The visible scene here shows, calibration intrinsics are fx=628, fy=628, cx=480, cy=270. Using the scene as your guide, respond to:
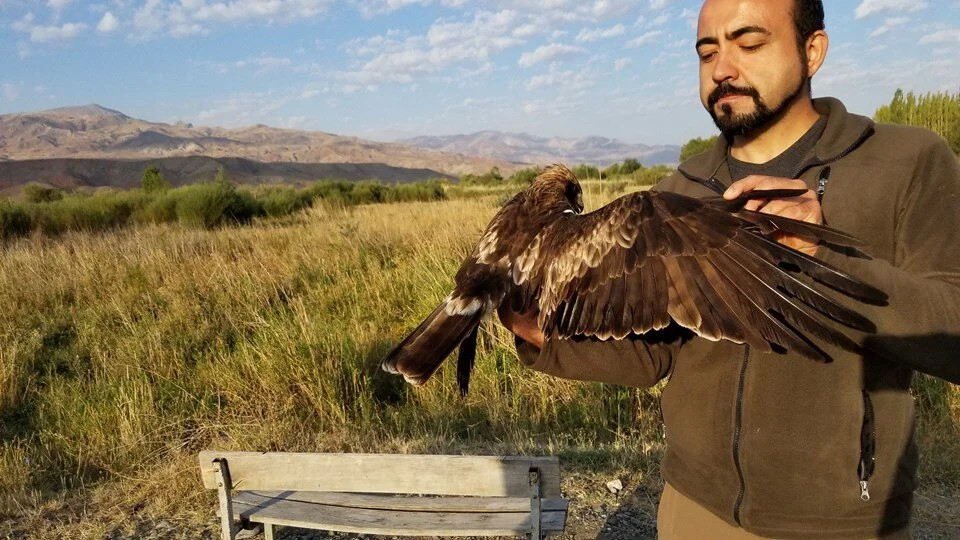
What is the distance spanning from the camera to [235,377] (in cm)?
643

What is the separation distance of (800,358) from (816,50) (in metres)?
1.09

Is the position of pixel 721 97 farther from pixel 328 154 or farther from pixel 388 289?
pixel 328 154

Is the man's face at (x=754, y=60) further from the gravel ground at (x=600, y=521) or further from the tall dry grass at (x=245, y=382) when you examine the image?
the tall dry grass at (x=245, y=382)

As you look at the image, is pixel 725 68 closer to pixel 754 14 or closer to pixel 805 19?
pixel 754 14

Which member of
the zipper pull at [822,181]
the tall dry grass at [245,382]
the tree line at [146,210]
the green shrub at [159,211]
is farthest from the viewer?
the green shrub at [159,211]

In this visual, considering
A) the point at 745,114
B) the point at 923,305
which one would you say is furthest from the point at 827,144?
the point at 923,305

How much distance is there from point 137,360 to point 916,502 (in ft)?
23.8

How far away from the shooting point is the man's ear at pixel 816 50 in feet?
7.04

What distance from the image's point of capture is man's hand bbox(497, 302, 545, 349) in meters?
2.29

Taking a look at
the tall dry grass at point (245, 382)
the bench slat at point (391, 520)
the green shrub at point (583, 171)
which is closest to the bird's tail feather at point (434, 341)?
the bench slat at point (391, 520)

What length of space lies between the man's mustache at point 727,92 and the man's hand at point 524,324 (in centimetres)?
97

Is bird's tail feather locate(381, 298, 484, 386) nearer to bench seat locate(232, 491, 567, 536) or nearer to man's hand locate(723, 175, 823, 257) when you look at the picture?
man's hand locate(723, 175, 823, 257)

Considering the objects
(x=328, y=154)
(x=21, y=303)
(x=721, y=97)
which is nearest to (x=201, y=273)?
(x=21, y=303)

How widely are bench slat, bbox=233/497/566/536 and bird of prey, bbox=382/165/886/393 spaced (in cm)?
139
